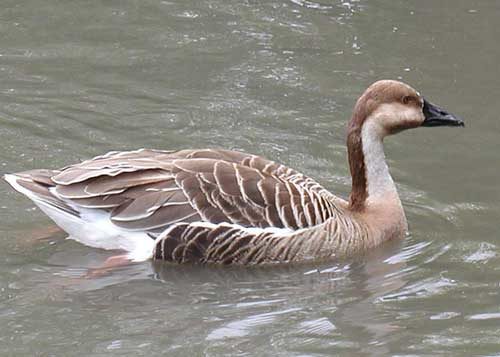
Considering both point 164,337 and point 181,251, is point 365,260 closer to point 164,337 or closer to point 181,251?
point 181,251

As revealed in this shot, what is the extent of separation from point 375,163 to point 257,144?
184 cm

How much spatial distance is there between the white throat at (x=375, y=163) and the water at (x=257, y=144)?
1.58ft

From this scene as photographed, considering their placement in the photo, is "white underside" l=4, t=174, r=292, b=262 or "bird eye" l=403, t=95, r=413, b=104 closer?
"white underside" l=4, t=174, r=292, b=262

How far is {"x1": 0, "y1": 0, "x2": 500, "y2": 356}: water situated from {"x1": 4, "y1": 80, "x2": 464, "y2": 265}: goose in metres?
0.16

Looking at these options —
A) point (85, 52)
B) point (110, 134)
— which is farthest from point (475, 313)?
point (85, 52)

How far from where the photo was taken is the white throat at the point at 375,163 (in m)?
10.3

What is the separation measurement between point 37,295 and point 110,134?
3138 mm

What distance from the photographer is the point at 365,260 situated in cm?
1012

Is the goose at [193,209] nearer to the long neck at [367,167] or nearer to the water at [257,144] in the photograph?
the water at [257,144]

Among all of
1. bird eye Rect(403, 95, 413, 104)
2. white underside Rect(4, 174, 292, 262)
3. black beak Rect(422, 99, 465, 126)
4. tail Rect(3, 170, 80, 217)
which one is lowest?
white underside Rect(4, 174, 292, 262)

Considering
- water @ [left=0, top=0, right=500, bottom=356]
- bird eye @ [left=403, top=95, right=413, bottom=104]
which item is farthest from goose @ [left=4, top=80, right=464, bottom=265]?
bird eye @ [left=403, top=95, right=413, bottom=104]

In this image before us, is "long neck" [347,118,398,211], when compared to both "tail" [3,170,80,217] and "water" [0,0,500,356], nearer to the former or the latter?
"water" [0,0,500,356]

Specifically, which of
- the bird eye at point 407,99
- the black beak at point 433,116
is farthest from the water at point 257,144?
the bird eye at point 407,99

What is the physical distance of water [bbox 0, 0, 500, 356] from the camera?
8.59 metres
